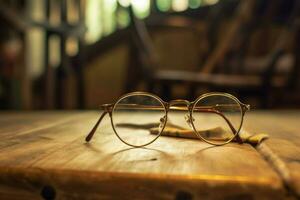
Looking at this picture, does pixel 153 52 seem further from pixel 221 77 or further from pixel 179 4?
pixel 179 4

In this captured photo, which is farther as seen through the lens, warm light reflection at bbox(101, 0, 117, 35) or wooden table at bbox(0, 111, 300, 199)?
warm light reflection at bbox(101, 0, 117, 35)

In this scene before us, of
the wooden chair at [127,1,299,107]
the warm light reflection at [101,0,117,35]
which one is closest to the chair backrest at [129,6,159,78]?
the wooden chair at [127,1,299,107]

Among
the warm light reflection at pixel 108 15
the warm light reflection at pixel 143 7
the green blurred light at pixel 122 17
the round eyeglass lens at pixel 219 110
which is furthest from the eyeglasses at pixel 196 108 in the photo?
the warm light reflection at pixel 108 15

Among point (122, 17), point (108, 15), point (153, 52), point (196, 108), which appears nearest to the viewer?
point (196, 108)

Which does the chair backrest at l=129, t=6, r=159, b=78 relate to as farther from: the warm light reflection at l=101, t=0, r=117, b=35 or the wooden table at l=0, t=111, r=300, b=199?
the warm light reflection at l=101, t=0, r=117, b=35

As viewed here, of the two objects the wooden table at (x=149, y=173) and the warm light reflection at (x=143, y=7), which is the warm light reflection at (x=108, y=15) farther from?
the wooden table at (x=149, y=173)

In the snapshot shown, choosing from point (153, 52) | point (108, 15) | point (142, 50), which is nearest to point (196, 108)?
point (142, 50)

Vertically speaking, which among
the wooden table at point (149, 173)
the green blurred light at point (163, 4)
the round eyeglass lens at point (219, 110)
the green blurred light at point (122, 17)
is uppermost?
the green blurred light at point (163, 4)

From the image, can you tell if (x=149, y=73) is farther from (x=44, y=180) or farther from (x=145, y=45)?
(x=44, y=180)
